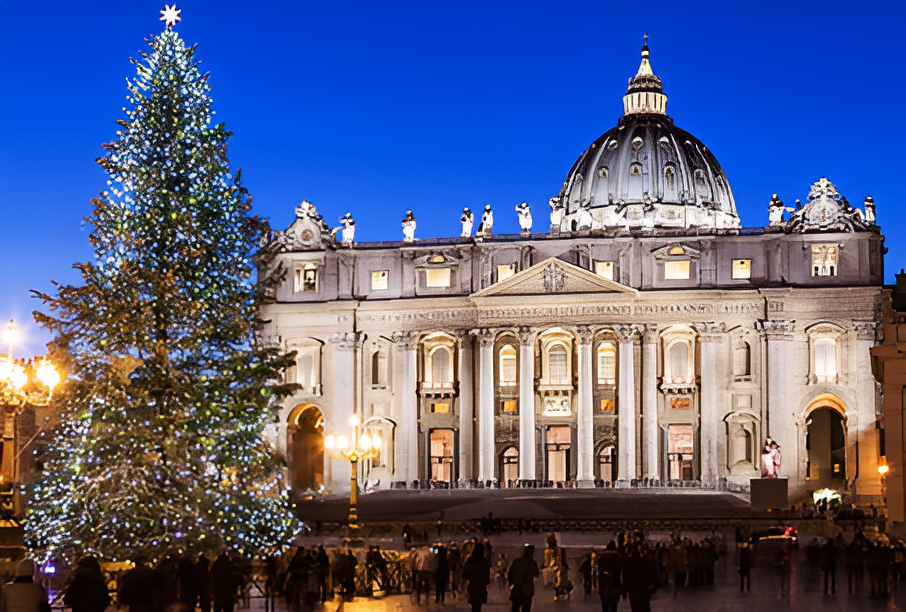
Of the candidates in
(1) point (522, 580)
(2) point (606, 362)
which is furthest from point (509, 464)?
(1) point (522, 580)

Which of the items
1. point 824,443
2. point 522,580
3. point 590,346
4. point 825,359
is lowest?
point 522,580

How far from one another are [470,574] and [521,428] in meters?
56.1

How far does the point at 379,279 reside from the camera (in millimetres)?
84375

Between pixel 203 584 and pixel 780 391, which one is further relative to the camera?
pixel 780 391

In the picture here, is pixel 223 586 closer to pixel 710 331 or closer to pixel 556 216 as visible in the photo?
pixel 710 331

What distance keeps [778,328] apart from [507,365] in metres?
14.3

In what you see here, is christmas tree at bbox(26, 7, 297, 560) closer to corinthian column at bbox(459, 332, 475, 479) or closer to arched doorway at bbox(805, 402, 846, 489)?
corinthian column at bbox(459, 332, 475, 479)

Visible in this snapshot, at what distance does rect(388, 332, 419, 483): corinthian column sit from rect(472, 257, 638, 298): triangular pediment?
4.65 m

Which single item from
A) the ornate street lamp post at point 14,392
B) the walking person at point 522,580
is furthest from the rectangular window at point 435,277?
the walking person at point 522,580

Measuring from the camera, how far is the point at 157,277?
98.7 ft

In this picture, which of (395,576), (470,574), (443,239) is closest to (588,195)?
(443,239)

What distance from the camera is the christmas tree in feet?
96.1

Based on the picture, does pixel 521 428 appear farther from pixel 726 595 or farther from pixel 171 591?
pixel 171 591

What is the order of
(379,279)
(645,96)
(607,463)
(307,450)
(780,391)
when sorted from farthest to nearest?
(645,96), (307,450), (379,279), (607,463), (780,391)
